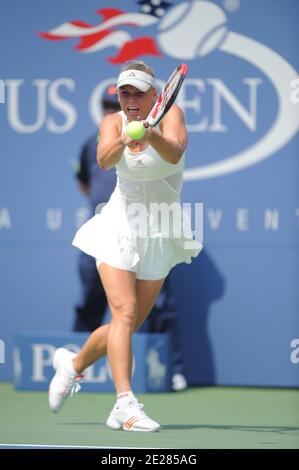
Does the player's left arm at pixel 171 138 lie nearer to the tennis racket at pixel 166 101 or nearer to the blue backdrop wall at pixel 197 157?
the tennis racket at pixel 166 101

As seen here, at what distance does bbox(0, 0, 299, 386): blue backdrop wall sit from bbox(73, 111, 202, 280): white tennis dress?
2.00m

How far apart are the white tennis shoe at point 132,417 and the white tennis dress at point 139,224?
0.59m

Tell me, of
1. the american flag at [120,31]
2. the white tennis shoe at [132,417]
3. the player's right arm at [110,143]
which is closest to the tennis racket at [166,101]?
the player's right arm at [110,143]

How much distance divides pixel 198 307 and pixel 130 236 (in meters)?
2.29

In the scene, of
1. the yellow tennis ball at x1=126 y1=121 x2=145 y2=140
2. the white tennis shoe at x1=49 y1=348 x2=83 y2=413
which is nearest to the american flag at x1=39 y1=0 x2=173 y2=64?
the white tennis shoe at x1=49 y1=348 x2=83 y2=413

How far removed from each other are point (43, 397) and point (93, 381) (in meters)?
0.38

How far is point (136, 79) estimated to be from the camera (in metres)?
5.55

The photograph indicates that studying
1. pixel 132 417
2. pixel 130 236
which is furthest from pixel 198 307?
pixel 132 417

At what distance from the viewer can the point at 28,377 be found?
782cm

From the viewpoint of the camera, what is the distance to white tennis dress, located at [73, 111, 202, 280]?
5742mm

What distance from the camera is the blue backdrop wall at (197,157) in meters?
7.83

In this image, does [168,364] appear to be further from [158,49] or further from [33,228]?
[158,49]

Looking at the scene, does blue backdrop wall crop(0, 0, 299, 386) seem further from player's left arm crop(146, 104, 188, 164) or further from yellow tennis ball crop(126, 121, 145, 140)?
yellow tennis ball crop(126, 121, 145, 140)
